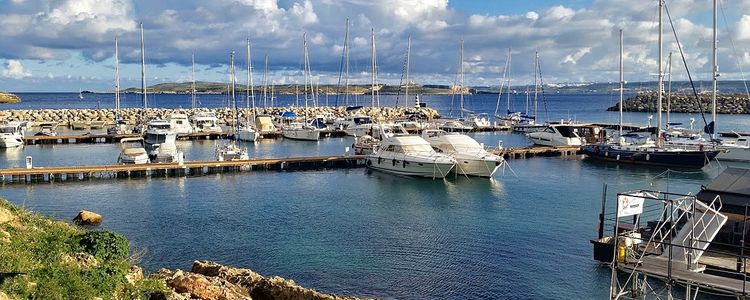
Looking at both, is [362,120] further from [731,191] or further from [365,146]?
[731,191]

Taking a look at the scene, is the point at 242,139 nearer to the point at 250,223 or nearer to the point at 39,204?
the point at 39,204

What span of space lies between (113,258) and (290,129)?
6905 cm

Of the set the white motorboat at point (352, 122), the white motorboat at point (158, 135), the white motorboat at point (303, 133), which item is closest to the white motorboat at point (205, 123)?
the white motorboat at point (158, 135)

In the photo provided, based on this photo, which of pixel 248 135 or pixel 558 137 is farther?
pixel 248 135

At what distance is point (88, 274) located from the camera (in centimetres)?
1681

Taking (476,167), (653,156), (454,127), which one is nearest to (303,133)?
(454,127)

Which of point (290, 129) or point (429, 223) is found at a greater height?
point (290, 129)

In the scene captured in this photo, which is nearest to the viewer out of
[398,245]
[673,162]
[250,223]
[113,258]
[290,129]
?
[113,258]

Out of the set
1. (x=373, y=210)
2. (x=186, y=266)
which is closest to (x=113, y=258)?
(x=186, y=266)

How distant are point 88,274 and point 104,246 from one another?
333cm

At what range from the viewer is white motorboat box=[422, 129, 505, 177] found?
5329cm

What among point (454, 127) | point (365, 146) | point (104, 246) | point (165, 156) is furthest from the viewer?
point (454, 127)

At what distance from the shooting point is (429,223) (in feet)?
124

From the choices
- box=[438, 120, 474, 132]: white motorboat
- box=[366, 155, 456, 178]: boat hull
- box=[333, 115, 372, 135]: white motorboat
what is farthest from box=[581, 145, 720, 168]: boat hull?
box=[333, 115, 372, 135]: white motorboat
